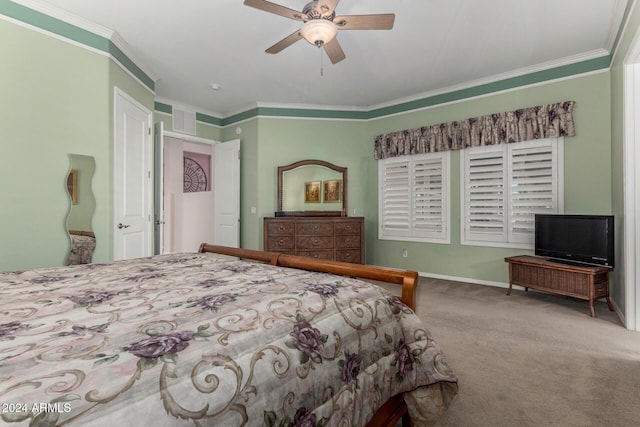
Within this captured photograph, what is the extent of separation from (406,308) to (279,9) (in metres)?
2.15

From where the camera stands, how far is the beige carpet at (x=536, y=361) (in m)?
1.67

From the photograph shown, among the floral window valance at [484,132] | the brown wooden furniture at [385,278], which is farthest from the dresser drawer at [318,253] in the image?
the brown wooden furniture at [385,278]

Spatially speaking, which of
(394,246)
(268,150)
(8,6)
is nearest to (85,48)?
(8,6)

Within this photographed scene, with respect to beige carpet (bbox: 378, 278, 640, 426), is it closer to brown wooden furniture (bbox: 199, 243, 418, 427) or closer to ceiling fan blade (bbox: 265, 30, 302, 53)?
brown wooden furniture (bbox: 199, 243, 418, 427)

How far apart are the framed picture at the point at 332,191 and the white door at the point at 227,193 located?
1476 mm

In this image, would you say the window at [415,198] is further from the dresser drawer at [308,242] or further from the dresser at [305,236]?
the dresser drawer at [308,242]

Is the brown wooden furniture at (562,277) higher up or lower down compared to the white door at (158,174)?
lower down

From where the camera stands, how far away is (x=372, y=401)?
1136 millimetres

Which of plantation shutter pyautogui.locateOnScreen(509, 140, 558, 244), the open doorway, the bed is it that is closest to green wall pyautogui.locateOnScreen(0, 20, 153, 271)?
the bed

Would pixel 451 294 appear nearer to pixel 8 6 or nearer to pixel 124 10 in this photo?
pixel 124 10

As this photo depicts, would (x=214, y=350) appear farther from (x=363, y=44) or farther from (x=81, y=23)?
(x=81, y=23)

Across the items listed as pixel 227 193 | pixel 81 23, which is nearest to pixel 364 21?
pixel 81 23

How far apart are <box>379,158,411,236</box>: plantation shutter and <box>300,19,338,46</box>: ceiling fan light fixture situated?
2.93m

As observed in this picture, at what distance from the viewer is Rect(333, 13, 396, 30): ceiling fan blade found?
2.33 metres
